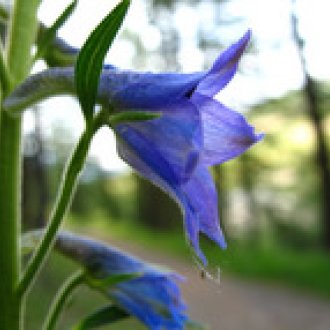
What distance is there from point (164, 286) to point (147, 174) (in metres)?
0.31

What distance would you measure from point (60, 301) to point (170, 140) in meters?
0.41

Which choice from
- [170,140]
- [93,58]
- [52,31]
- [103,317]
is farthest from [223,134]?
[103,317]

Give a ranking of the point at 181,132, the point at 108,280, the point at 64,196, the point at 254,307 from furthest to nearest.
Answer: the point at 254,307 < the point at 108,280 < the point at 64,196 < the point at 181,132

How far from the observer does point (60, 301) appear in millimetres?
1269

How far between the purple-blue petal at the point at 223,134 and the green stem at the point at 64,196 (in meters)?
0.16

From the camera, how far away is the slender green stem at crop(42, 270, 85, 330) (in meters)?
1.24

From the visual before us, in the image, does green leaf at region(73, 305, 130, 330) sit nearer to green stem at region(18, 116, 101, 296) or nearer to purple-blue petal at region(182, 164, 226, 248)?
green stem at region(18, 116, 101, 296)

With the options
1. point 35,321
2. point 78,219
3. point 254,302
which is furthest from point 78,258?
point 78,219

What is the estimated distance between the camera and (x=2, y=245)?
116cm

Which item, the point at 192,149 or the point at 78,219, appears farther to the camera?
the point at 78,219

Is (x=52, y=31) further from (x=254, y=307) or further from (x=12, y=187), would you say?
(x=254, y=307)

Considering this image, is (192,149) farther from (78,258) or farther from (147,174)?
(78,258)

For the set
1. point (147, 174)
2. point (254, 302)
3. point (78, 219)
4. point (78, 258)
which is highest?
point (147, 174)

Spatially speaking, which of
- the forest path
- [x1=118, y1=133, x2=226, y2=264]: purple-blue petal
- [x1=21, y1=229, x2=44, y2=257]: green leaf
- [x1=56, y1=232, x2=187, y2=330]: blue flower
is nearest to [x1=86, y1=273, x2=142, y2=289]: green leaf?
[x1=56, y1=232, x2=187, y2=330]: blue flower
